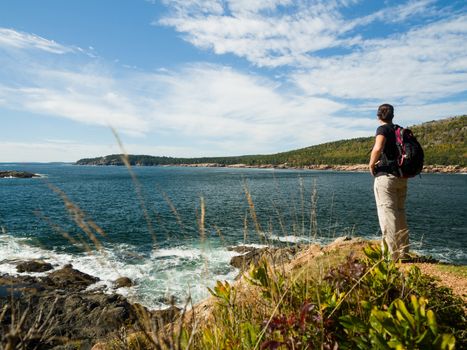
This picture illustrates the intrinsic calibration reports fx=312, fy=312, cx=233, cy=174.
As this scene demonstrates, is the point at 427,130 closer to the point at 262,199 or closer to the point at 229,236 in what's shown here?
the point at 262,199

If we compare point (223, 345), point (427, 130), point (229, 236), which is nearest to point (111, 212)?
point (229, 236)

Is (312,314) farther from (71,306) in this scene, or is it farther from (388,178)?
(71,306)

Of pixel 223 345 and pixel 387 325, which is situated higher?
pixel 387 325

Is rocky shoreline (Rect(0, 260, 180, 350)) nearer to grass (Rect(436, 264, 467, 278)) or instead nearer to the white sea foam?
the white sea foam

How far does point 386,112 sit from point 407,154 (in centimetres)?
88

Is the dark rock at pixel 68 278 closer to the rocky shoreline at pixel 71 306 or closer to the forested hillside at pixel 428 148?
the rocky shoreline at pixel 71 306

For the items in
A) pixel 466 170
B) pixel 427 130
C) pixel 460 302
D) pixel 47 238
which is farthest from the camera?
pixel 427 130

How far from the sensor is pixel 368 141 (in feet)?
562

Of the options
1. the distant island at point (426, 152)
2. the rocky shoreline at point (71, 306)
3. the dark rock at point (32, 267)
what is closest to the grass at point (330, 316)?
the rocky shoreline at point (71, 306)

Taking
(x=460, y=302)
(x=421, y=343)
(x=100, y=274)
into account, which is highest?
(x=421, y=343)

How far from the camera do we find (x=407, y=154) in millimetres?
5570

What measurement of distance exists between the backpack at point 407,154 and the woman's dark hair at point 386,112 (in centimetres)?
28

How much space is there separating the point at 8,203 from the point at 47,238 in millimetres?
24894

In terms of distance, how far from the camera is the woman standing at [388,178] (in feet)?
18.9
